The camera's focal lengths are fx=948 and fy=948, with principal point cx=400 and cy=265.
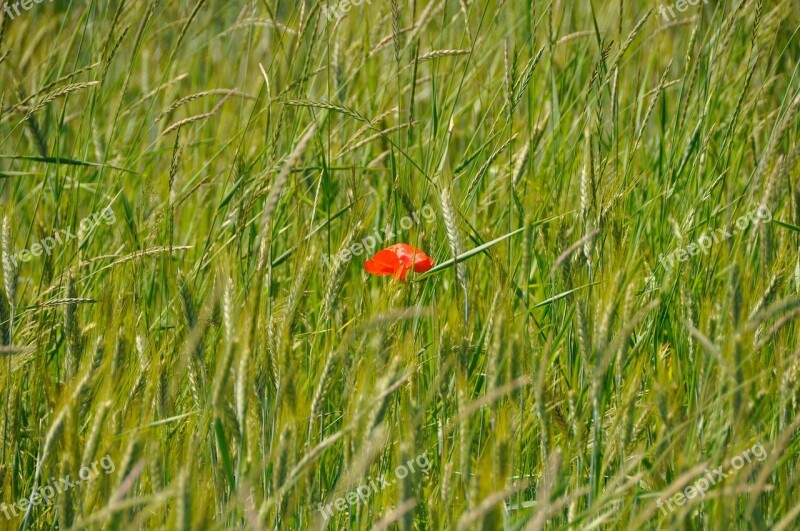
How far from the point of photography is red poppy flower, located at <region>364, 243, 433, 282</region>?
5.15 feet

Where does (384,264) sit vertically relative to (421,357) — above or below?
above

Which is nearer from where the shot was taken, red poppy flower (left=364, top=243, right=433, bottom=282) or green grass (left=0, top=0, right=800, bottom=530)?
green grass (left=0, top=0, right=800, bottom=530)

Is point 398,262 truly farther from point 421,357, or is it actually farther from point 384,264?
point 421,357

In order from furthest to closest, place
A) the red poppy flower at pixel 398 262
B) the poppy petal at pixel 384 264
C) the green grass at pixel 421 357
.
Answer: the poppy petal at pixel 384 264 → the red poppy flower at pixel 398 262 → the green grass at pixel 421 357

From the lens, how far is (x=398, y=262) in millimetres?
1685

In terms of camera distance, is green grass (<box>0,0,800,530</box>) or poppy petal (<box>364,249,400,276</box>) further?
poppy petal (<box>364,249,400,276</box>)

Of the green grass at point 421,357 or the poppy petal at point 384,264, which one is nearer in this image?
the green grass at point 421,357

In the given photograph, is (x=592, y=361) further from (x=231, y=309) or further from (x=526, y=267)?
(x=231, y=309)

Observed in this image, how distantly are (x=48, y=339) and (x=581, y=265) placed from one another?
0.93 metres

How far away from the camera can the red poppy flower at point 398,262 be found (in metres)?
1.57

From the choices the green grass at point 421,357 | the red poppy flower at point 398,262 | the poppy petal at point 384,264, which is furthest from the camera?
the poppy petal at point 384,264

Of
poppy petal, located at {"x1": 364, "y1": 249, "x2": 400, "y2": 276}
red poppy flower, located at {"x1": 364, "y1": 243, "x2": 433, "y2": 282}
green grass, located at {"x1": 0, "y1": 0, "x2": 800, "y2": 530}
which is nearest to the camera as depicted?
green grass, located at {"x1": 0, "y1": 0, "x2": 800, "y2": 530}

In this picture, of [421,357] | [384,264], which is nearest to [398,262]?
[384,264]

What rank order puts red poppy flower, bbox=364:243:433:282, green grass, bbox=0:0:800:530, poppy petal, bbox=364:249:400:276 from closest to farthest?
green grass, bbox=0:0:800:530
red poppy flower, bbox=364:243:433:282
poppy petal, bbox=364:249:400:276
